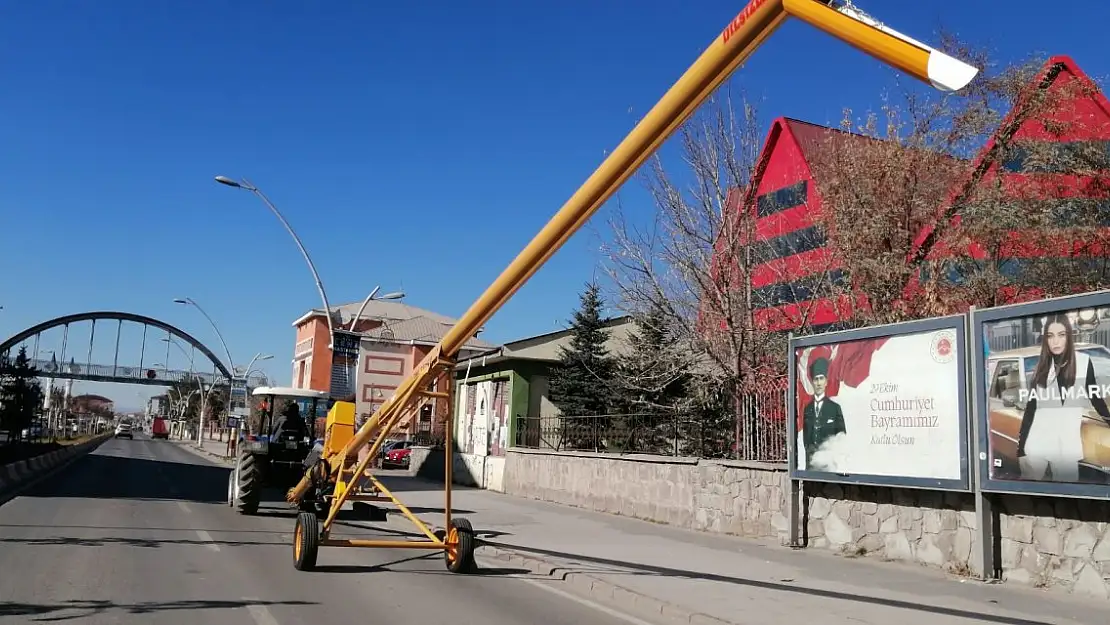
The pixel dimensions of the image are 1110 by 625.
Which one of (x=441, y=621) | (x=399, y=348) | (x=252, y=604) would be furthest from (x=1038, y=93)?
(x=399, y=348)

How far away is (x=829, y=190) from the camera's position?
1625cm

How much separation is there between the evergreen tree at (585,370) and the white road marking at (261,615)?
17.2 m

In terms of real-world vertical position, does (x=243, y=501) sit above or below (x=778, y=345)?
below

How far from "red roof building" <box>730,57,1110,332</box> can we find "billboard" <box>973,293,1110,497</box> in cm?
563

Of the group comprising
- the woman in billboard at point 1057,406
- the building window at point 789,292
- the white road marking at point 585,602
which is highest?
the building window at point 789,292

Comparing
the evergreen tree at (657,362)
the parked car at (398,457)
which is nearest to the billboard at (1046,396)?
the evergreen tree at (657,362)

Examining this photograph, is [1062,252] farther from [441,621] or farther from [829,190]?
[441,621]

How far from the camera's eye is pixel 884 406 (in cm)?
1141

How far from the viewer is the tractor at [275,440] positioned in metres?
16.7

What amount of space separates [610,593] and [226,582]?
4.13m

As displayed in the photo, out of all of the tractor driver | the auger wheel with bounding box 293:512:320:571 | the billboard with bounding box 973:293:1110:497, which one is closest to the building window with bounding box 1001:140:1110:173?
the billboard with bounding box 973:293:1110:497

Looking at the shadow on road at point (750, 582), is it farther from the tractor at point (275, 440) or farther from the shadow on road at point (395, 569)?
the tractor at point (275, 440)

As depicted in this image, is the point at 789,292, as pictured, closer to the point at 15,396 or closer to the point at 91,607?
the point at 91,607

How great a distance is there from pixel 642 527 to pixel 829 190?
7.40m
